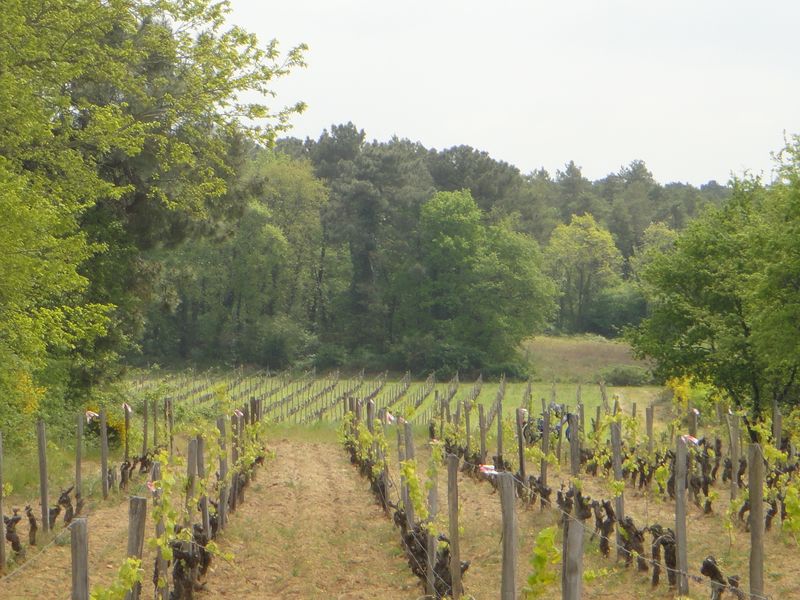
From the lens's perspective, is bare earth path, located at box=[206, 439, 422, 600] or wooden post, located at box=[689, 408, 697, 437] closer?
bare earth path, located at box=[206, 439, 422, 600]

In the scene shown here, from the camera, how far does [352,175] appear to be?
60.9m

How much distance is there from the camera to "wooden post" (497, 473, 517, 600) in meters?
6.59

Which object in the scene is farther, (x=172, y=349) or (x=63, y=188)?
(x=172, y=349)

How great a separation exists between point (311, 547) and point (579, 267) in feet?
214

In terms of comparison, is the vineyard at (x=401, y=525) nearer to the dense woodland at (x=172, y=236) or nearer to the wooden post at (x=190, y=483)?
the wooden post at (x=190, y=483)

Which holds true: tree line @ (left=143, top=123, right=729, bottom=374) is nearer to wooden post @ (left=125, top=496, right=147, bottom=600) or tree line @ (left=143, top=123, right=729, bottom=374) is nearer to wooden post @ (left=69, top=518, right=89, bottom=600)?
wooden post @ (left=125, top=496, right=147, bottom=600)

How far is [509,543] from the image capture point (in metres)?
6.77

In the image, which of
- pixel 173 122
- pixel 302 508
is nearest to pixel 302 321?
pixel 173 122

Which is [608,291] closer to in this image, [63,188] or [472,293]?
[472,293]

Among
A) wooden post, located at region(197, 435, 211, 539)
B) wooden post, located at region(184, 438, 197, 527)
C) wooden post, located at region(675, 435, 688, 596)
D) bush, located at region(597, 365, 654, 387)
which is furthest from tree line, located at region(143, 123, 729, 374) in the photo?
wooden post, located at region(675, 435, 688, 596)

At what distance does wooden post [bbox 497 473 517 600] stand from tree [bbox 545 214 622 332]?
6596 centimetres

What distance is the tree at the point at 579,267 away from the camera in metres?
72.9

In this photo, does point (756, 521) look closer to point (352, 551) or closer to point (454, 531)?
point (454, 531)

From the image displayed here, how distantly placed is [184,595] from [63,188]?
9.02m
